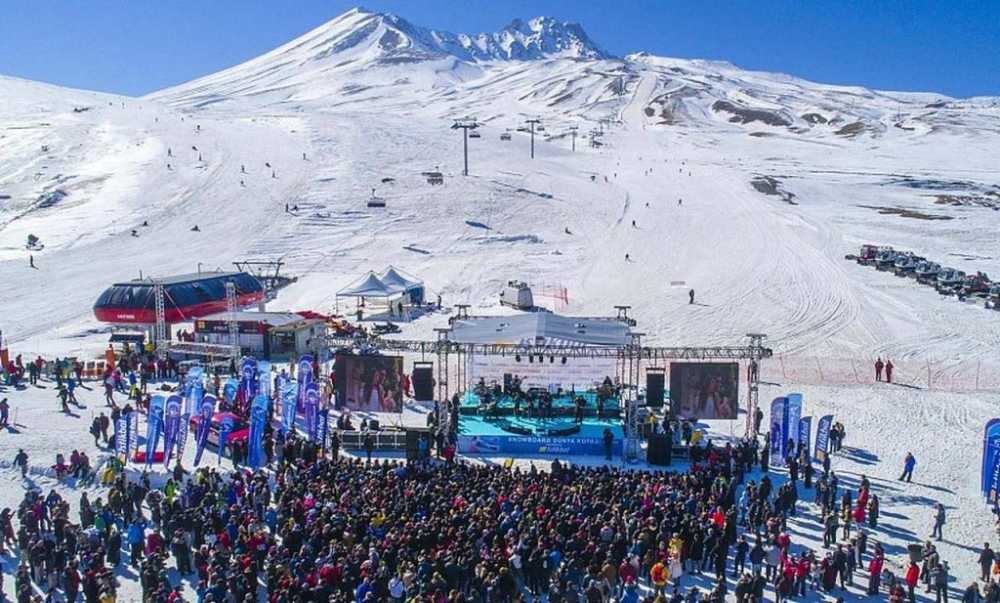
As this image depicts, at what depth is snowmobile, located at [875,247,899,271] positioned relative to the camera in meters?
51.4

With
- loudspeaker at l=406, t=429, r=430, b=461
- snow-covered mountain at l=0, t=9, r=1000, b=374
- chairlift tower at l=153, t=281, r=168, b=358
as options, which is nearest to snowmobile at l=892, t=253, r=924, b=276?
snow-covered mountain at l=0, t=9, r=1000, b=374

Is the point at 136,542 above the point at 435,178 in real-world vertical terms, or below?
below

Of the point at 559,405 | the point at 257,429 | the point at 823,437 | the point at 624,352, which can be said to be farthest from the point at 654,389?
the point at 257,429

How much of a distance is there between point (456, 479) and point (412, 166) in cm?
6928

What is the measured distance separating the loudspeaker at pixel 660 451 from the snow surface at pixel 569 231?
15.0ft

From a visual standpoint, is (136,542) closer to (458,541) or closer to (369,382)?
(458,541)

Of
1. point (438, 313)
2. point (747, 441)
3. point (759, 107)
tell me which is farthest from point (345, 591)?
point (759, 107)

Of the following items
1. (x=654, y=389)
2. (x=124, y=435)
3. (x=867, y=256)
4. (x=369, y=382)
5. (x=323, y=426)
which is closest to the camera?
(x=124, y=435)

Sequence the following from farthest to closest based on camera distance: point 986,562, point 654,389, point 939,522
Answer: point 654,389
point 939,522
point 986,562

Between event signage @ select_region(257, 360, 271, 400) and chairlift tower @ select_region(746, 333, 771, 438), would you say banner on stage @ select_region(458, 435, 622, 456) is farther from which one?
event signage @ select_region(257, 360, 271, 400)

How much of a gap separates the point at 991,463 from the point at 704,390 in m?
7.12

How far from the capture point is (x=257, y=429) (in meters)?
21.6

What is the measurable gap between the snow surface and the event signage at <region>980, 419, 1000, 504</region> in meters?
0.44

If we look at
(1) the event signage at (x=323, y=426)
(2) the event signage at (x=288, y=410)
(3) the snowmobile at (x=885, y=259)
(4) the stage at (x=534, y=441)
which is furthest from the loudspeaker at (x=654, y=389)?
(3) the snowmobile at (x=885, y=259)
